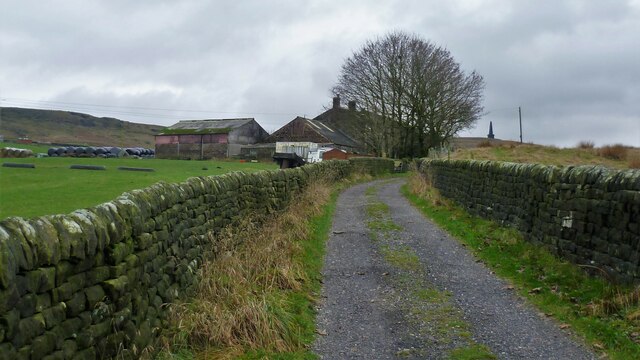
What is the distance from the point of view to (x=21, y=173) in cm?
1955

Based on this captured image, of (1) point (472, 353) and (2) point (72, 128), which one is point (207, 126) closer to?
(1) point (472, 353)

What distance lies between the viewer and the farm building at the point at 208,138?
60188mm

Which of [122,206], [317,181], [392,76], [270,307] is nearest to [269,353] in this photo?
[270,307]

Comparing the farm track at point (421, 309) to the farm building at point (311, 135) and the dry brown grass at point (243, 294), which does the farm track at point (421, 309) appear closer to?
the dry brown grass at point (243, 294)

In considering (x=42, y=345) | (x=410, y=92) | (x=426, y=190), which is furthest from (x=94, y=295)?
(x=410, y=92)

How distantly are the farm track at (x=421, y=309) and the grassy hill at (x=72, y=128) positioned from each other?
10112 centimetres

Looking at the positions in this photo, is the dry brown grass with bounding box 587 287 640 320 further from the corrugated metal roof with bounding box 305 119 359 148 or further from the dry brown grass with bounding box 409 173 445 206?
the corrugated metal roof with bounding box 305 119 359 148

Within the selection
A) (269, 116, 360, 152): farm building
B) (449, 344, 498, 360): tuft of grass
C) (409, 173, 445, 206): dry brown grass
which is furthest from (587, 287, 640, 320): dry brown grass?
(269, 116, 360, 152): farm building

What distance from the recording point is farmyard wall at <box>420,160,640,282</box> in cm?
692

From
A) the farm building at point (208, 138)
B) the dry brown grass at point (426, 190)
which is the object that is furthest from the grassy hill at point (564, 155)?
the farm building at point (208, 138)

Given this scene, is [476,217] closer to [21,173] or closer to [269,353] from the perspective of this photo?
[269,353]

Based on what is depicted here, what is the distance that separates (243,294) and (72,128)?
132 m

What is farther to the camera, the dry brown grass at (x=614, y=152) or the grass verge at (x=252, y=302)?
the dry brown grass at (x=614, y=152)

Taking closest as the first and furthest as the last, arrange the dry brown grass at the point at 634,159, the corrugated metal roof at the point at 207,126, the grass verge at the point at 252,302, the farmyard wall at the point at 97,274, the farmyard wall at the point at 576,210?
the farmyard wall at the point at 97,274
the grass verge at the point at 252,302
the farmyard wall at the point at 576,210
the dry brown grass at the point at 634,159
the corrugated metal roof at the point at 207,126
